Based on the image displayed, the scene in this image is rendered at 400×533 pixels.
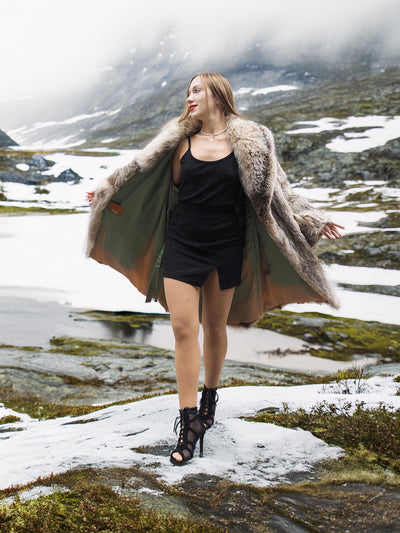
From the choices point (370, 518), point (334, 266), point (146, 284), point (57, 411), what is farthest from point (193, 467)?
point (334, 266)

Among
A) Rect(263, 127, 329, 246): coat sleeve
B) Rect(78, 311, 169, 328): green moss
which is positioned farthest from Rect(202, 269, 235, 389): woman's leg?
Rect(78, 311, 169, 328): green moss

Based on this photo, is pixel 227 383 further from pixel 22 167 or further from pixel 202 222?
pixel 22 167

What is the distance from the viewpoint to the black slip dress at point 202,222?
13.0ft

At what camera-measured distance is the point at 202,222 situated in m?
4.01

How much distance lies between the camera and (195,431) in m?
3.74

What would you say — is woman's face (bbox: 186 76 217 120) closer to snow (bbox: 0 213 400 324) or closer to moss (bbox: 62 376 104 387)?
moss (bbox: 62 376 104 387)

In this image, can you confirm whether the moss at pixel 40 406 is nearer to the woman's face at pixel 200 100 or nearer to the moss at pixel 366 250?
the woman's face at pixel 200 100

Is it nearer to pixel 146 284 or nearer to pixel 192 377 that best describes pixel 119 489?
pixel 192 377

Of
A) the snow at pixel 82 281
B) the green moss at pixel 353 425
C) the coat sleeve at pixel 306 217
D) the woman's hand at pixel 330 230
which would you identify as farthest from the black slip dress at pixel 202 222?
the snow at pixel 82 281

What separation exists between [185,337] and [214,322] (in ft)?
1.86

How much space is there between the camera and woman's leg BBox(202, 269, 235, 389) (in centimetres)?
425

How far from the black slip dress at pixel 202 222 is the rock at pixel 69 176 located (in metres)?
87.3

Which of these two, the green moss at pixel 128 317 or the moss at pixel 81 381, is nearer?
the moss at pixel 81 381

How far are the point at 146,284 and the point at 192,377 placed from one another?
1.61m
